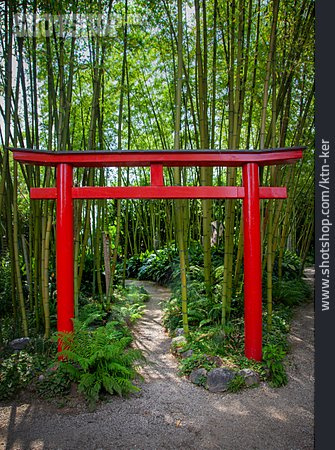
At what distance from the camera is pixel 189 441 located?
200 centimetres

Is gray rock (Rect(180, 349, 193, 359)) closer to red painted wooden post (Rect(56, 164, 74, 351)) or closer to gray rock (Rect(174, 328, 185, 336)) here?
gray rock (Rect(174, 328, 185, 336))

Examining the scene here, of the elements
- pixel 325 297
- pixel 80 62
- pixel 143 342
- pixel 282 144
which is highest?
pixel 80 62

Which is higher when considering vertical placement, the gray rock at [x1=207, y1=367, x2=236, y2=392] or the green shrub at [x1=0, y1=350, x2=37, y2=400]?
the green shrub at [x1=0, y1=350, x2=37, y2=400]

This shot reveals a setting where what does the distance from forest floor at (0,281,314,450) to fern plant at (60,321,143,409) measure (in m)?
0.11

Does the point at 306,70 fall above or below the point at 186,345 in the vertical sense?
above

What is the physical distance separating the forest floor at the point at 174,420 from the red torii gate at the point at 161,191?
50 cm

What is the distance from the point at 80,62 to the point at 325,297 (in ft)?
12.2

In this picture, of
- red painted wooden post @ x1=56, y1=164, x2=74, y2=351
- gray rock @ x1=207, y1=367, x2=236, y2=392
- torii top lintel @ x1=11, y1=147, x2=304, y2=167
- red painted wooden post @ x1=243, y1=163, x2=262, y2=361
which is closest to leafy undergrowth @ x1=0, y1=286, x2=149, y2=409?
red painted wooden post @ x1=56, y1=164, x2=74, y2=351

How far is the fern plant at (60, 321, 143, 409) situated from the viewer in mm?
2463

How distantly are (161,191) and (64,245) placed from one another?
2.80 ft

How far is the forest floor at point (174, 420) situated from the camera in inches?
78.3

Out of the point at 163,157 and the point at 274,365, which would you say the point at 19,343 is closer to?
the point at 163,157

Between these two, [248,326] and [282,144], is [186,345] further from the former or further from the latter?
[282,144]

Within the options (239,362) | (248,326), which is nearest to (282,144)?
(248,326)
